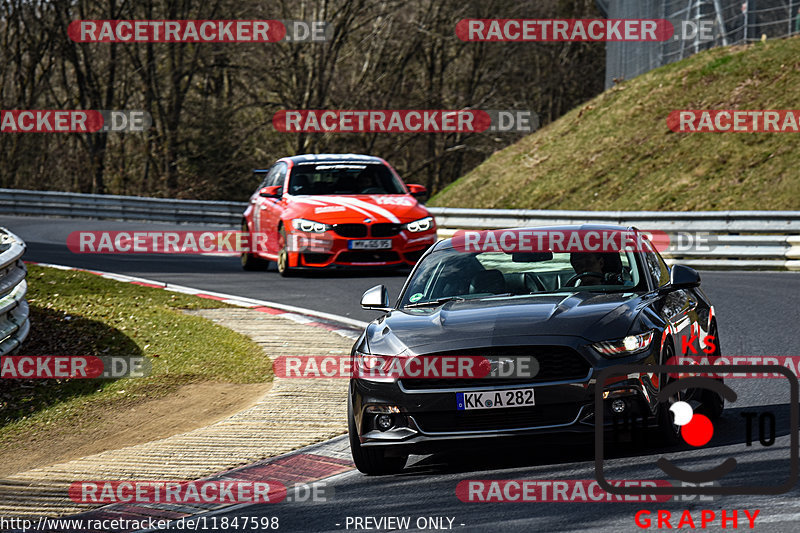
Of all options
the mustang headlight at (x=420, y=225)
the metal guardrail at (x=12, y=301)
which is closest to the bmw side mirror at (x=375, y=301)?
the metal guardrail at (x=12, y=301)

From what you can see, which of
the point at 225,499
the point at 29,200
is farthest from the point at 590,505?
the point at 29,200

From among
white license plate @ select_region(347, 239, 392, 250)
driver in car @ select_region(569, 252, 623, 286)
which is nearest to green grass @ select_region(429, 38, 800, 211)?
white license plate @ select_region(347, 239, 392, 250)

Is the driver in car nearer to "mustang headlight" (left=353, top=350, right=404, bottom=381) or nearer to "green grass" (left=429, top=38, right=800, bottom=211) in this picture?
"mustang headlight" (left=353, top=350, right=404, bottom=381)

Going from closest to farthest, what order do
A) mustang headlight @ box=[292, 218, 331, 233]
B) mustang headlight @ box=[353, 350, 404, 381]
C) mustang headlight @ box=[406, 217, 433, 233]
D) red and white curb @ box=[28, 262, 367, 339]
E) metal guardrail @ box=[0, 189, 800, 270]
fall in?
mustang headlight @ box=[353, 350, 404, 381], red and white curb @ box=[28, 262, 367, 339], mustang headlight @ box=[292, 218, 331, 233], mustang headlight @ box=[406, 217, 433, 233], metal guardrail @ box=[0, 189, 800, 270]

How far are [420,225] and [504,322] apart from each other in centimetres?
1002

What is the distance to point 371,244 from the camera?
53.5 feet

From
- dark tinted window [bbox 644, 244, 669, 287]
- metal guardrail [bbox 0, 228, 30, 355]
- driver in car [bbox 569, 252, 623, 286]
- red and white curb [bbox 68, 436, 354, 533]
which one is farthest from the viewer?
metal guardrail [bbox 0, 228, 30, 355]

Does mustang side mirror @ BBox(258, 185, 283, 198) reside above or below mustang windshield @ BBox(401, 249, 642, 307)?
above

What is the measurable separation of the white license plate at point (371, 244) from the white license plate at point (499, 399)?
10038 mm

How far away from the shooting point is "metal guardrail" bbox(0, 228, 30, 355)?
36.2ft

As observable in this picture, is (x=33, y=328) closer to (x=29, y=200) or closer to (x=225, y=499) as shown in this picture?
(x=225, y=499)

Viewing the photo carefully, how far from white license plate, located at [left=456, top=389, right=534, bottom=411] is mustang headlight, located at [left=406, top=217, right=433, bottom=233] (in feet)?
33.3

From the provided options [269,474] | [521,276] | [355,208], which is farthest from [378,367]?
[355,208]

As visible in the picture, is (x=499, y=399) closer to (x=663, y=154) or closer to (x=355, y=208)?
(x=355, y=208)
